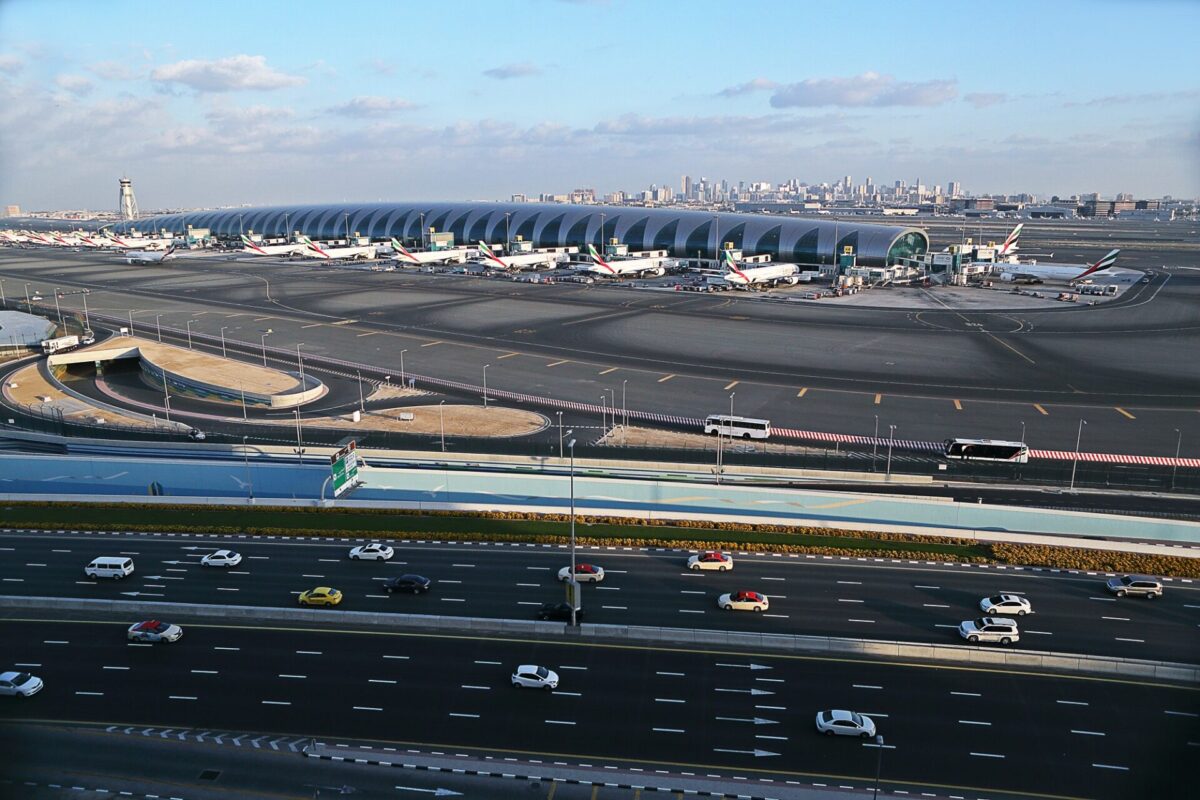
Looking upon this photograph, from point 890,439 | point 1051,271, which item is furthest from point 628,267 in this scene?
point 890,439

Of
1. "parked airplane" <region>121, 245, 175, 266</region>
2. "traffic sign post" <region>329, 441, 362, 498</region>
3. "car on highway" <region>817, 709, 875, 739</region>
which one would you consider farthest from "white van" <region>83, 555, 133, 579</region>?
"parked airplane" <region>121, 245, 175, 266</region>

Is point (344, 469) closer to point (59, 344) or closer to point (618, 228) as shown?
point (59, 344)

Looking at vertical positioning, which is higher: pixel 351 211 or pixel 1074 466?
pixel 351 211

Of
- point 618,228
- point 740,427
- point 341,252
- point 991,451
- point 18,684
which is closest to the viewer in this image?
point 18,684

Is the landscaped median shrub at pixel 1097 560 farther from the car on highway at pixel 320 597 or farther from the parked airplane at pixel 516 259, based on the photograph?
the parked airplane at pixel 516 259

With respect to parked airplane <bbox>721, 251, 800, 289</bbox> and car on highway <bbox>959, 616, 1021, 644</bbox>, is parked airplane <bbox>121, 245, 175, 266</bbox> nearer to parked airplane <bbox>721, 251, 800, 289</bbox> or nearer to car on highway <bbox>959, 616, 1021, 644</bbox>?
parked airplane <bbox>721, 251, 800, 289</bbox>

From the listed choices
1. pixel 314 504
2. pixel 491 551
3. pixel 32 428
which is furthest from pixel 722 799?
pixel 32 428

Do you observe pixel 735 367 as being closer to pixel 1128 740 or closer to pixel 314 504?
pixel 314 504
